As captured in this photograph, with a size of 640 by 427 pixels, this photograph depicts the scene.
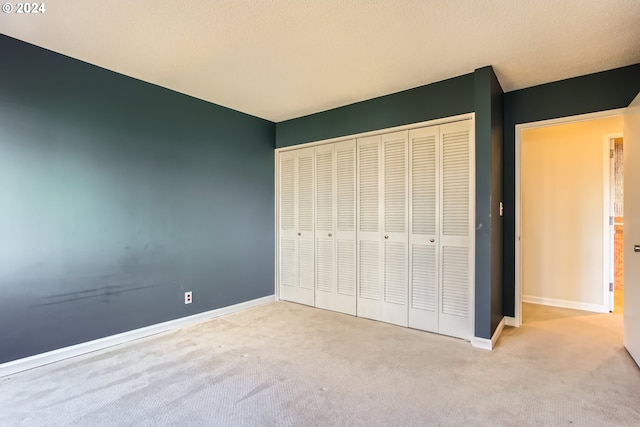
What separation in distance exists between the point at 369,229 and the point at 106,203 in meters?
2.46

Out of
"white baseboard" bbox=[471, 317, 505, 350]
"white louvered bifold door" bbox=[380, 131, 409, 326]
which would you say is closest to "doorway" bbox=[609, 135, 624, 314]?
"white baseboard" bbox=[471, 317, 505, 350]

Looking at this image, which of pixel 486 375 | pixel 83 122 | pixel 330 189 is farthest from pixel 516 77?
pixel 83 122

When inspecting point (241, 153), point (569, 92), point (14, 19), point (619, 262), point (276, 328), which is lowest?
point (276, 328)

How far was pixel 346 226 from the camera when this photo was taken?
3.64m

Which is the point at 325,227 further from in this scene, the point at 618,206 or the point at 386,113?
the point at 618,206

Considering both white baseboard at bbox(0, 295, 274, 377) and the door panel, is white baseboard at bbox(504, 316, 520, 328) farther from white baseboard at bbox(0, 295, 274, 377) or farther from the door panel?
white baseboard at bbox(0, 295, 274, 377)

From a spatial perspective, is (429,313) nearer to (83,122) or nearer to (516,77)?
(516,77)

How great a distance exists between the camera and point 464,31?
2.13 meters

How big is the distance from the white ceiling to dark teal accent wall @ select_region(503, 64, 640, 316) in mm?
108

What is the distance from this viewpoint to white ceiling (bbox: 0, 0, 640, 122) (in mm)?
1913

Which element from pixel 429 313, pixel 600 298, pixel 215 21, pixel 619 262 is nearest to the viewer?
pixel 215 21

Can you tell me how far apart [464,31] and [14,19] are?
2909 mm

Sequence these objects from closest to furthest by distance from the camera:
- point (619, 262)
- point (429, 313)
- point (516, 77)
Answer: point (516, 77) < point (429, 313) < point (619, 262)

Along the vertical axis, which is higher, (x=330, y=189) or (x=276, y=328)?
(x=330, y=189)
